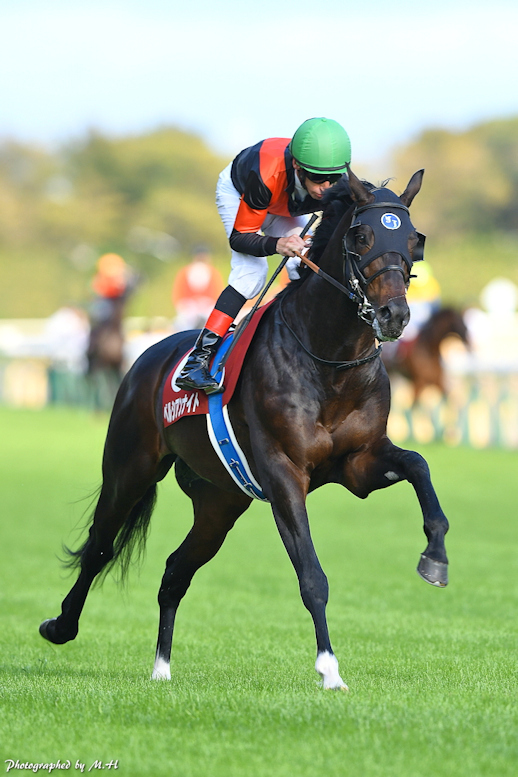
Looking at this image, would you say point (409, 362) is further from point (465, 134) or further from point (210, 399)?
point (465, 134)

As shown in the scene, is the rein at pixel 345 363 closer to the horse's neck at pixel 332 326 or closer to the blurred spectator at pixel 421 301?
the horse's neck at pixel 332 326

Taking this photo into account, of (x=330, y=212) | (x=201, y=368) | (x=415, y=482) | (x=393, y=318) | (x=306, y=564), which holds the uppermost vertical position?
(x=330, y=212)

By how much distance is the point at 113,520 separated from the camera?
576 centimetres

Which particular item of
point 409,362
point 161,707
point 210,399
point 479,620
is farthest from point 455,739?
point 409,362

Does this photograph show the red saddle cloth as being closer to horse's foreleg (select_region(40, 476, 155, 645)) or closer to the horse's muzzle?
horse's foreleg (select_region(40, 476, 155, 645))

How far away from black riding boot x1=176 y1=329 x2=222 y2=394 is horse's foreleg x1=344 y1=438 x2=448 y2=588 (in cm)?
78

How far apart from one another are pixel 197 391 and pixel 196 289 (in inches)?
516

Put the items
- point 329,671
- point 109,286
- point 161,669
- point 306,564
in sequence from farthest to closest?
point 109,286 < point 161,669 < point 306,564 < point 329,671

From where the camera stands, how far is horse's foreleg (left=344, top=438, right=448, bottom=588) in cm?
416

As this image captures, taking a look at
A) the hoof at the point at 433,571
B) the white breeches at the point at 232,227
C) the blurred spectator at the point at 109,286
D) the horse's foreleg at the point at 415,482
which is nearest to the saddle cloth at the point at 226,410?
the white breeches at the point at 232,227

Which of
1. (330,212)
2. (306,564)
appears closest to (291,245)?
(330,212)

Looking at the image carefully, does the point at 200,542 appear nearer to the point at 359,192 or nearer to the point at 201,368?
the point at 201,368

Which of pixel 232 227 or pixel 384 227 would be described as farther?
pixel 232 227

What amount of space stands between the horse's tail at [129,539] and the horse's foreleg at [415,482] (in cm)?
155
